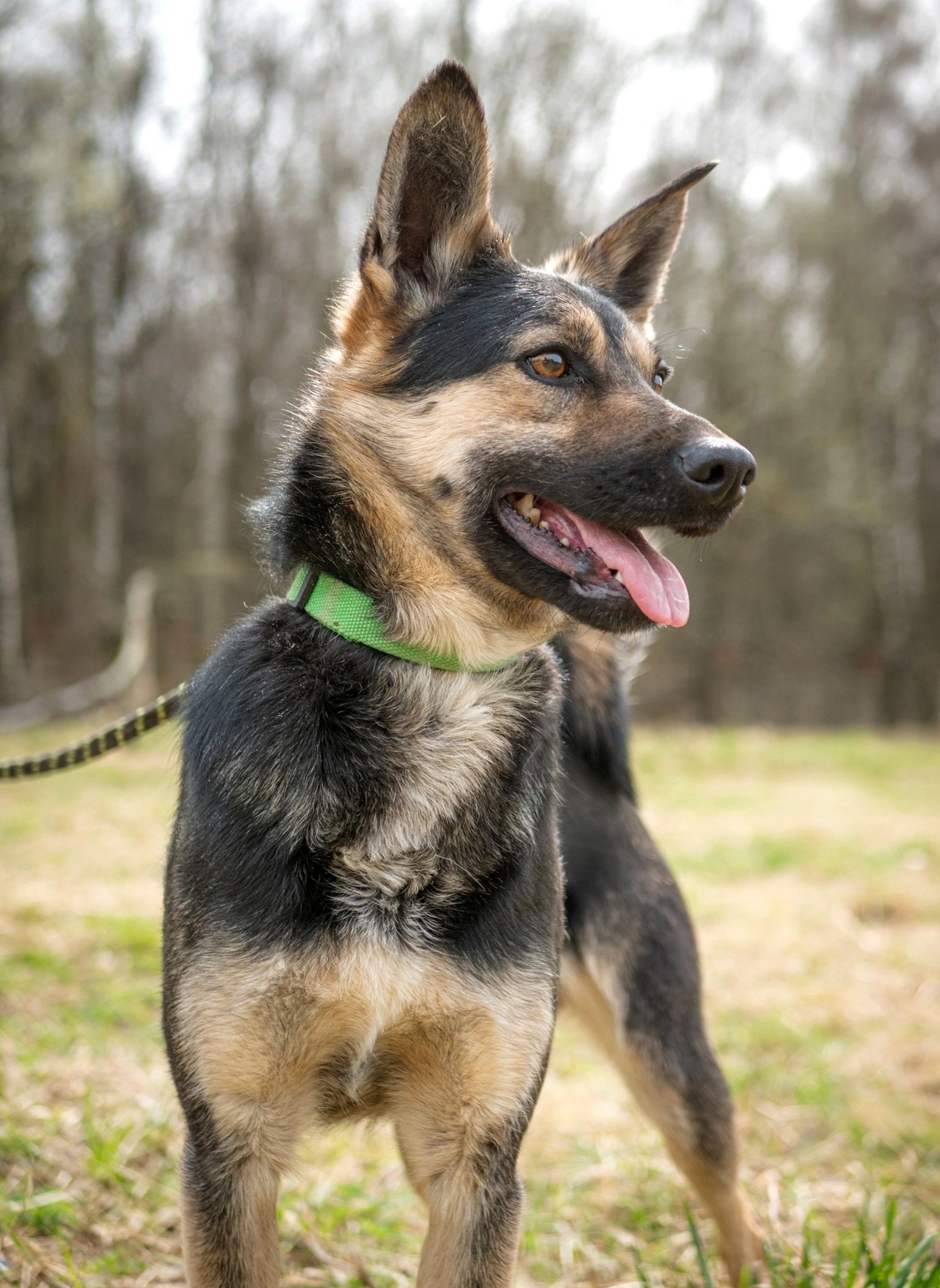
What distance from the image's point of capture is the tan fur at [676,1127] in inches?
112

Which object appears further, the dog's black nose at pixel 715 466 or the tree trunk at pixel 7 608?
the tree trunk at pixel 7 608

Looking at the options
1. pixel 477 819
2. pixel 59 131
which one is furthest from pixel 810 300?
pixel 477 819

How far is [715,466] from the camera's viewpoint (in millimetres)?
2207

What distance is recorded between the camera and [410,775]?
2266 millimetres

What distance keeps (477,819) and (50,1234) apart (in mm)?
1722

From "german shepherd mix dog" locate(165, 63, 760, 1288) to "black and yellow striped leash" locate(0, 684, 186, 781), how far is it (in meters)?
0.47

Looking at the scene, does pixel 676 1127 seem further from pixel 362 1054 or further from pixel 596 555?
pixel 596 555

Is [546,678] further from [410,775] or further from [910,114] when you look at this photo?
[910,114]

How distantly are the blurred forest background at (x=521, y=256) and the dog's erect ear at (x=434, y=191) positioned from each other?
1061 cm

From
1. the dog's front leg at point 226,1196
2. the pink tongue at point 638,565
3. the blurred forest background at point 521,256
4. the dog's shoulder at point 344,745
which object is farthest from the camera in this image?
the blurred forest background at point 521,256

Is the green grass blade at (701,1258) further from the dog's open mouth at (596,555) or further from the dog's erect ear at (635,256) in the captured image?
the dog's erect ear at (635,256)

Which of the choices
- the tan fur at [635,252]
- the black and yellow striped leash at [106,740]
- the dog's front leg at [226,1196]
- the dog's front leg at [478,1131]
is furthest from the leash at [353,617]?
the tan fur at [635,252]

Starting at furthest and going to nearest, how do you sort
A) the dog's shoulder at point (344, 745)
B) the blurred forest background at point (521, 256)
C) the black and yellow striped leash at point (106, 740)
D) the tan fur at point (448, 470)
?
the blurred forest background at point (521, 256) → the black and yellow striped leash at point (106, 740) → the tan fur at point (448, 470) → the dog's shoulder at point (344, 745)

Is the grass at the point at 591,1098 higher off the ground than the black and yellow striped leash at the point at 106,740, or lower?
lower
